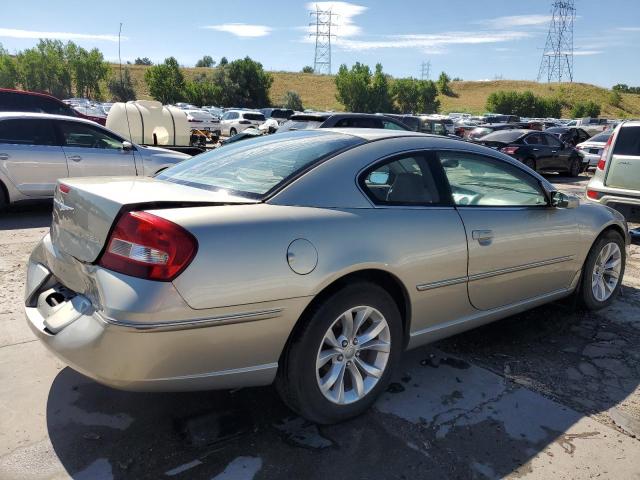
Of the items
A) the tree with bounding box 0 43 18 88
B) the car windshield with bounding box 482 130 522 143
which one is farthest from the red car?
the tree with bounding box 0 43 18 88

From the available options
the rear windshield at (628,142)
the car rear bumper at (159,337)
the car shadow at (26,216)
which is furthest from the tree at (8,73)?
the car rear bumper at (159,337)

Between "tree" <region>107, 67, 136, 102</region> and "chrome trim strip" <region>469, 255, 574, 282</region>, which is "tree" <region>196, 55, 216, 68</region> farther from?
"chrome trim strip" <region>469, 255, 574, 282</region>

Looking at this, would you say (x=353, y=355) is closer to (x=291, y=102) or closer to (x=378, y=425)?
(x=378, y=425)

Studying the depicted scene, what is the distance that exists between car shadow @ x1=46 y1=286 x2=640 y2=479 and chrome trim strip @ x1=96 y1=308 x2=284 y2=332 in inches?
26.3

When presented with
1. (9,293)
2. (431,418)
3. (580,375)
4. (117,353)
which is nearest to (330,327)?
(431,418)

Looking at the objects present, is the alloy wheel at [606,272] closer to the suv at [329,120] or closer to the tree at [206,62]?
the suv at [329,120]

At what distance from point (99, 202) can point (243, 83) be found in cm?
6739

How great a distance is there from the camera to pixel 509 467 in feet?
8.50

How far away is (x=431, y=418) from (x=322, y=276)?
1.07 metres

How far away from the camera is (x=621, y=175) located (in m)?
7.55

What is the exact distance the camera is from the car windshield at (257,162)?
9.71 feet

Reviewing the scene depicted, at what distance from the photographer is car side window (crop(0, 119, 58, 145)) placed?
24.4 feet

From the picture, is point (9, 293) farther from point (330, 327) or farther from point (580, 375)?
point (580, 375)

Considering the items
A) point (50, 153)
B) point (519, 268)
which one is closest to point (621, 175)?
point (519, 268)
